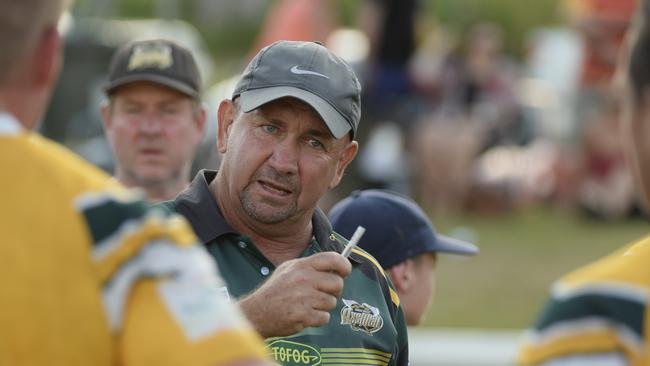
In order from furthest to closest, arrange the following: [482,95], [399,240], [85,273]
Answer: [482,95] < [399,240] < [85,273]

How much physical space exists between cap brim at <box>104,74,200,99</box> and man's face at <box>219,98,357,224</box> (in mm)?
1676

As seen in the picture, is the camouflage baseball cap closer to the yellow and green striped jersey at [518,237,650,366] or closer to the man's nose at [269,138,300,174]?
the man's nose at [269,138,300,174]

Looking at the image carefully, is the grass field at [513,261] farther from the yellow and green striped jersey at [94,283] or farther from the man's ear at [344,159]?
the yellow and green striped jersey at [94,283]

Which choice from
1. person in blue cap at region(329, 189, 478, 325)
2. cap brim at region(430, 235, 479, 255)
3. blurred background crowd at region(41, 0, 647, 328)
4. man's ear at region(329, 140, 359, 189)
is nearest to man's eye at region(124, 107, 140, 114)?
person in blue cap at region(329, 189, 478, 325)

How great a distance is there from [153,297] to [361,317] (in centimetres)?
174

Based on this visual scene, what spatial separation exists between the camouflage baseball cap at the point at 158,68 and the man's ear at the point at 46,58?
11.1ft

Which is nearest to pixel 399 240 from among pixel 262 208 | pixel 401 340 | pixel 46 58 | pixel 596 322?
pixel 401 340

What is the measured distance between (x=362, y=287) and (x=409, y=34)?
30.9 ft

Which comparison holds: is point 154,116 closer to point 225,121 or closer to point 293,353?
point 225,121

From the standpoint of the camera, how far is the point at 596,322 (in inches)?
101

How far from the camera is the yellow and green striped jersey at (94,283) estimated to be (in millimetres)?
2393

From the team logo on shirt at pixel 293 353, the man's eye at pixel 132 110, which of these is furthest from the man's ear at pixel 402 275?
the man's eye at pixel 132 110

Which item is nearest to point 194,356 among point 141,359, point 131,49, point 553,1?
point 141,359

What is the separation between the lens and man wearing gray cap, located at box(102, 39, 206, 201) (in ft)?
19.3
